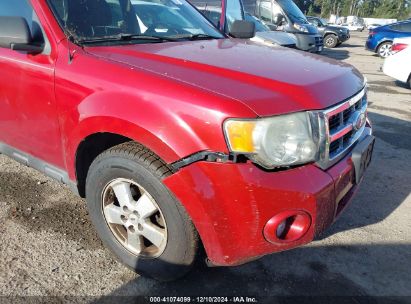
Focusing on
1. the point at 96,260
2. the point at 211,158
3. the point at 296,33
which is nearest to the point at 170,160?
the point at 211,158

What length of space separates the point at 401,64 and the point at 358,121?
7.55 metres

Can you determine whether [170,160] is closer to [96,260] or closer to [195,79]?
[195,79]

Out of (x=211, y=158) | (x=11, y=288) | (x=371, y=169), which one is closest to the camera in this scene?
(x=211, y=158)

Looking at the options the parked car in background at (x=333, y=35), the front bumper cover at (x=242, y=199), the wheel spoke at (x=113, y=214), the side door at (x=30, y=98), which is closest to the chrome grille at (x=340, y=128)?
the front bumper cover at (x=242, y=199)

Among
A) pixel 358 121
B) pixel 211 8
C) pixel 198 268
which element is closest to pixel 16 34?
pixel 198 268

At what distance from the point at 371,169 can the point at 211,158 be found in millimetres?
3030

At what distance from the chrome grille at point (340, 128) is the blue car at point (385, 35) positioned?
14.8m

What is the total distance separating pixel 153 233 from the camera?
91.4 inches

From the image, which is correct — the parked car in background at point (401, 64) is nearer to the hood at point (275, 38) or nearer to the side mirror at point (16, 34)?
the hood at point (275, 38)

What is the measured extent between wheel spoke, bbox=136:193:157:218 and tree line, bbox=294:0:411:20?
2833 inches

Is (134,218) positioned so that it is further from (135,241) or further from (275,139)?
(275,139)

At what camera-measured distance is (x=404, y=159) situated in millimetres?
4695

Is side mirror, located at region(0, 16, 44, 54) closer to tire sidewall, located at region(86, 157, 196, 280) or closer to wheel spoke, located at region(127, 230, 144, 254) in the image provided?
tire sidewall, located at region(86, 157, 196, 280)

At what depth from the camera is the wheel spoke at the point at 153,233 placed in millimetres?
2297
